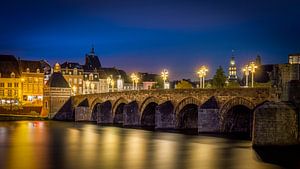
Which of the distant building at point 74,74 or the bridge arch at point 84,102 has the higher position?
the distant building at point 74,74

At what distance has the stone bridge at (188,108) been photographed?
41906 millimetres

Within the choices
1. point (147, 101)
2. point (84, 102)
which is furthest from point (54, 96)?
point (147, 101)

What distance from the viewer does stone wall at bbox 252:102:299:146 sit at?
3019cm

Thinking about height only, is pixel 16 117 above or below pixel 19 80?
below

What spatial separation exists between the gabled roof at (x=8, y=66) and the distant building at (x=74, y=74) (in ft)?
45.4

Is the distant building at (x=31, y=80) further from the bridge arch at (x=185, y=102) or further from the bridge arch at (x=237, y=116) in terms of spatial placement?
the bridge arch at (x=237, y=116)

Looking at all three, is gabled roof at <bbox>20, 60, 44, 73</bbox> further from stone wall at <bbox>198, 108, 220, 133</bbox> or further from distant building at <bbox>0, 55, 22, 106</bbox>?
stone wall at <bbox>198, 108, 220, 133</bbox>

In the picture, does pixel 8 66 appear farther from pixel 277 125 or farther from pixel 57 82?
pixel 277 125

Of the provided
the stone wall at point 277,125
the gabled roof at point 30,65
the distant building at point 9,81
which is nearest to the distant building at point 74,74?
the gabled roof at point 30,65

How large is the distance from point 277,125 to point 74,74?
306 feet

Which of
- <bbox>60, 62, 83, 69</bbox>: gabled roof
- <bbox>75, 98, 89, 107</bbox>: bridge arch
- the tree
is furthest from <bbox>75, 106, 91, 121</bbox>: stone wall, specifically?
<bbox>60, 62, 83, 69</bbox>: gabled roof

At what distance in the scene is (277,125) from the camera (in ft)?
99.2

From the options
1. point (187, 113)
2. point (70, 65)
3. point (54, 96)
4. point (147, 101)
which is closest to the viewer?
point (187, 113)

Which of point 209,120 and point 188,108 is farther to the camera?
point 188,108
